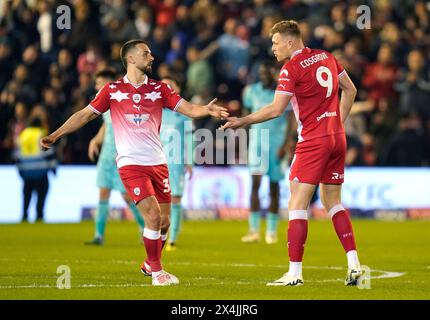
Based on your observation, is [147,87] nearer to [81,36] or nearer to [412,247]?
[412,247]

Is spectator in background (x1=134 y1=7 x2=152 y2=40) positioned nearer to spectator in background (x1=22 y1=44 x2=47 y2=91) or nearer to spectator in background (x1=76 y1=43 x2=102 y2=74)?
spectator in background (x1=76 y1=43 x2=102 y2=74)

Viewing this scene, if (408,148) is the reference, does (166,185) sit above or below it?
below

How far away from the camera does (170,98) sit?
37.9ft

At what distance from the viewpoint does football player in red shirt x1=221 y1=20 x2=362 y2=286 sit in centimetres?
1111

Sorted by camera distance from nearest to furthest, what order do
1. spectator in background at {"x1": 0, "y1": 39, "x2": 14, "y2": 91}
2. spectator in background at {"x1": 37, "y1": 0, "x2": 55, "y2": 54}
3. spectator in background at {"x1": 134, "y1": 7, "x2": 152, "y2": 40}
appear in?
spectator in background at {"x1": 0, "y1": 39, "x2": 14, "y2": 91}, spectator in background at {"x1": 37, "y1": 0, "x2": 55, "y2": 54}, spectator in background at {"x1": 134, "y1": 7, "x2": 152, "y2": 40}

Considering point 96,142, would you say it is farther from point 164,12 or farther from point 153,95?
point 164,12

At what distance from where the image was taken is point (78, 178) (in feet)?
76.8

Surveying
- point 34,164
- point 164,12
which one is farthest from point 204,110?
point 164,12

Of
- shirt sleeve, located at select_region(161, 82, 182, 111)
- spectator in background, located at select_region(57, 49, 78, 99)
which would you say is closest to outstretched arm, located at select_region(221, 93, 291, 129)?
shirt sleeve, located at select_region(161, 82, 182, 111)

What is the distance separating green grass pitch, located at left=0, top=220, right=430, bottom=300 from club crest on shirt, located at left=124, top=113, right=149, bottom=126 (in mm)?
1635

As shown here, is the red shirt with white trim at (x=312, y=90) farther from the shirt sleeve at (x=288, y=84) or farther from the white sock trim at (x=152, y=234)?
the white sock trim at (x=152, y=234)

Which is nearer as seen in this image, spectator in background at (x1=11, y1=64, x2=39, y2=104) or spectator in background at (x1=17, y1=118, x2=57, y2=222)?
spectator in background at (x1=17, y1=118, x2=57, y2=222)

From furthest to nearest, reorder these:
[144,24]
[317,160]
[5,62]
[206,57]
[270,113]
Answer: [144,24] < [206,57] < [5,62] < [317,160] < [270,113]

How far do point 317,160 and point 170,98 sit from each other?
1647 mm
